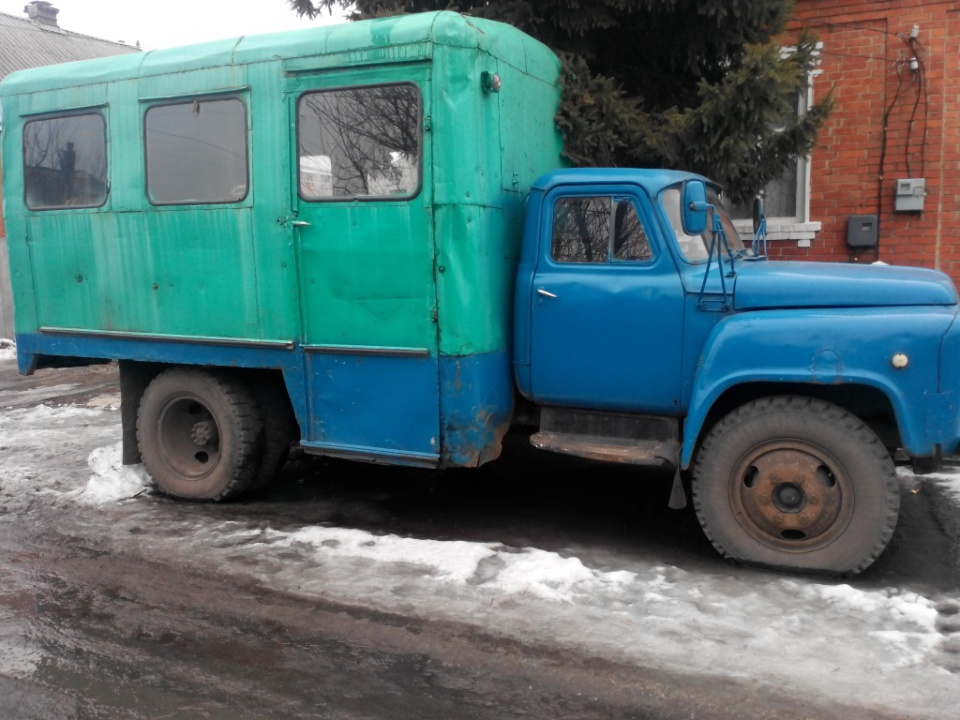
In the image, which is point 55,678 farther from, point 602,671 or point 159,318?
point 159,318

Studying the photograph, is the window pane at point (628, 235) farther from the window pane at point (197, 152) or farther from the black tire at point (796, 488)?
the window pane at point (197, 152)

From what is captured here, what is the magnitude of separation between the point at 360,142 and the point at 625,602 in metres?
3.08

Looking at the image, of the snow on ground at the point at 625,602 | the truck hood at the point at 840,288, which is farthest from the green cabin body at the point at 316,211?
the truck hood at the point at 840,288

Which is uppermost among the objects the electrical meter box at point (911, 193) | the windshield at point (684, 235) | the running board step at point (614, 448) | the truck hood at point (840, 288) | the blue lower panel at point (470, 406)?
the electrical meter box at point (911, 193)

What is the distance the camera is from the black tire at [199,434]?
5852mm

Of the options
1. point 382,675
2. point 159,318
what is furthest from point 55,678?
point 159,318

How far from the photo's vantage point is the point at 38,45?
83.4ft

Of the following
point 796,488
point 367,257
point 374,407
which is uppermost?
point 367,257

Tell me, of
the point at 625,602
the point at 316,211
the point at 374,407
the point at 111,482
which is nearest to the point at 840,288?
the point at 625,602

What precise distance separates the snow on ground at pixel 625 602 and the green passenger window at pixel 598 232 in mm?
1777

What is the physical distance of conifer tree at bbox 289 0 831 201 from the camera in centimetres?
633

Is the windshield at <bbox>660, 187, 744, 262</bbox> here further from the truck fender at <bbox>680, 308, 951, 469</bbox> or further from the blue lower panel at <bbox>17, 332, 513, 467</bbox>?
the blue lower panel at <bbox>17, 332, 513, 467</bbox>

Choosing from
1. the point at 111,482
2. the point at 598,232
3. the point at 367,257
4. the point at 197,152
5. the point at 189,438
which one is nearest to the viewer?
the point at 598,232

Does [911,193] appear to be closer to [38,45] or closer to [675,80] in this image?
[675,80]
